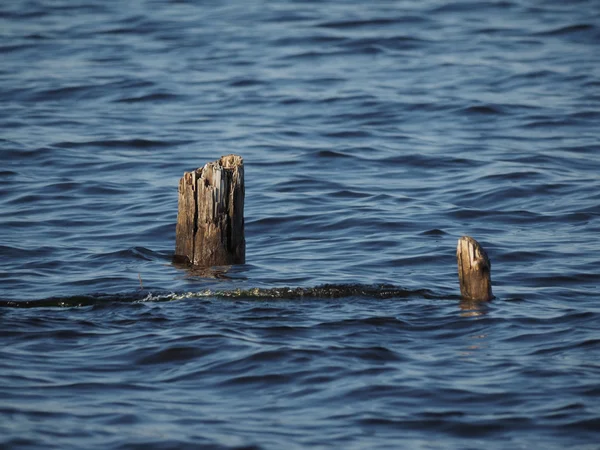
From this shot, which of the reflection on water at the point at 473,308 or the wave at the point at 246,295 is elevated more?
the wave at the point at 246,295

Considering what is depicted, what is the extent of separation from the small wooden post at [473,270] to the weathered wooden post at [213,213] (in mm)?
2344

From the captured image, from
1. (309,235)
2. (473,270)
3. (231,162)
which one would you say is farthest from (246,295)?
(309,235)

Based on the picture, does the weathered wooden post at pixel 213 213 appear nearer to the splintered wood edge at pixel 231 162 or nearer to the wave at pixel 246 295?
the splintered wood edge at pixel 231 162

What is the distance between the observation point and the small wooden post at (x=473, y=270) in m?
8.80

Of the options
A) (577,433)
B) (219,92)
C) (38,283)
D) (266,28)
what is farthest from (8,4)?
(577,433)

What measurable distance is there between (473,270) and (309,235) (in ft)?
13.0

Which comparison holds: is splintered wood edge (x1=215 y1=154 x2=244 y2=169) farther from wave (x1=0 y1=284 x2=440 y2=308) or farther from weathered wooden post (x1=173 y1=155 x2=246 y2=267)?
wave (x1=0 y1=284 x2=440 y2=308)

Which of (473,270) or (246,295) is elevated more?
(473,270)

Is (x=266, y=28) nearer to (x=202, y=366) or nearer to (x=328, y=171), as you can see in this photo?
(x=328, y=171)

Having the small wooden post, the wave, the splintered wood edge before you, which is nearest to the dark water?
the wave

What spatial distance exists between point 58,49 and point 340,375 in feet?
65.3

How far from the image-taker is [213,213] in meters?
9.98

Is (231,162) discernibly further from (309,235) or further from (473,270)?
(309,235)

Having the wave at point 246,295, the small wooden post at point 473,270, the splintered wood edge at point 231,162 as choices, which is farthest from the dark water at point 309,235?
the splintered wood edge at point 231,162
